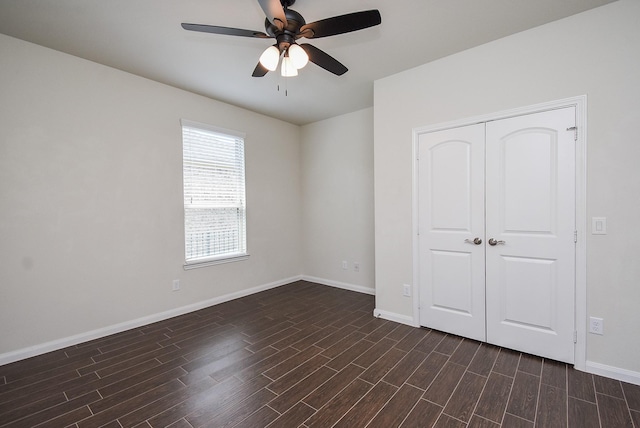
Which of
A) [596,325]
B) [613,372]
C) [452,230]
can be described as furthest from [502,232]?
[613,372]

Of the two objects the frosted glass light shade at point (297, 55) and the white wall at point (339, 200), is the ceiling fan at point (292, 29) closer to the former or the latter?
the frosted glass light shade at point (297, 55)

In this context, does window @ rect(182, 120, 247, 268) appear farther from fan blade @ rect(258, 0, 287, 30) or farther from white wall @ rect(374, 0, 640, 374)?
white wall @ rect(374, 0, 640, 374)

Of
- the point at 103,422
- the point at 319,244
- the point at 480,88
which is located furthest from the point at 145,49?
the point at 319,244

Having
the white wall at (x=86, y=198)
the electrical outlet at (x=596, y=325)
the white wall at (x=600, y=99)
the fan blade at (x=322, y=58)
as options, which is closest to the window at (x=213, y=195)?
A: the white wall at (x=86, y=198)

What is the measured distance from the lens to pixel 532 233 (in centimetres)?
251

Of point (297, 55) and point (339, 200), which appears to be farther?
point (339, 200)

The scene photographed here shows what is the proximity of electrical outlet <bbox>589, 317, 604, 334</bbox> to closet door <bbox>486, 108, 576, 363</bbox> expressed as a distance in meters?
0.11

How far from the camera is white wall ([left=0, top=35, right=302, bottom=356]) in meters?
2.54

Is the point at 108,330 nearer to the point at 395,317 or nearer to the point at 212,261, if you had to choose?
the point at 212,261

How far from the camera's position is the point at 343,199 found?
4.74m

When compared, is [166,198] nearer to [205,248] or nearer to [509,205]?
[205,248]

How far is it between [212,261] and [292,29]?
9.99 feet

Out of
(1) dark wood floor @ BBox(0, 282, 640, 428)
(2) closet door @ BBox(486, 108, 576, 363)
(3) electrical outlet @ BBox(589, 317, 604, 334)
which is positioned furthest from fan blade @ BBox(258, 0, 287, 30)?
(3) electrical outlet @ BBox(589, 317, 604, 334)

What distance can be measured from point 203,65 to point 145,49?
1.71ft
